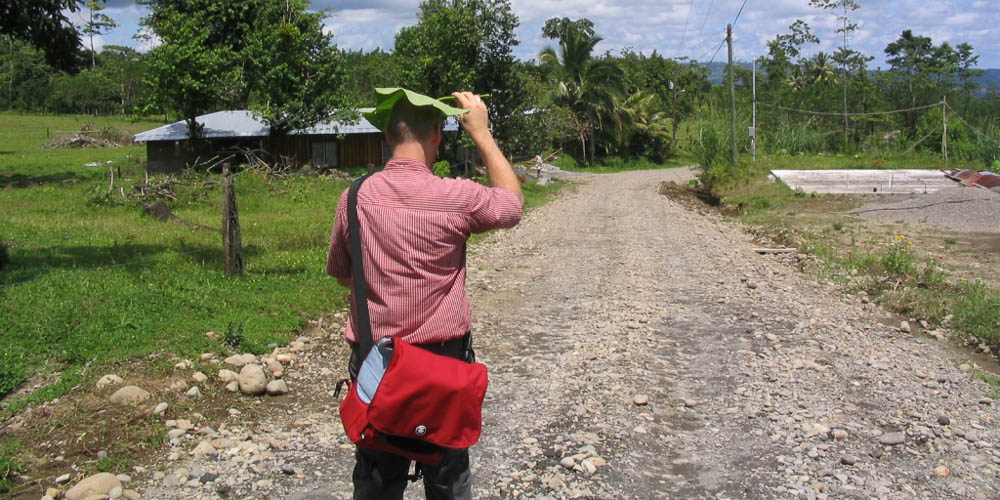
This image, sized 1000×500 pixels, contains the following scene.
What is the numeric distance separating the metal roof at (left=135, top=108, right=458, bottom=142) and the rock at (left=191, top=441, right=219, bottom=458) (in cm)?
2339

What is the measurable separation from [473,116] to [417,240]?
52 cm

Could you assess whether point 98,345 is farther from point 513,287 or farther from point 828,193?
point 828,193

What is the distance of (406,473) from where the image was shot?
9.78ft

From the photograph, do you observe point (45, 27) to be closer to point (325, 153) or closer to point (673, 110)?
point (325, 153)

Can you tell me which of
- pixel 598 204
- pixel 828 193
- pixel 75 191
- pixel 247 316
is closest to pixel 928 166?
pixel 828 193

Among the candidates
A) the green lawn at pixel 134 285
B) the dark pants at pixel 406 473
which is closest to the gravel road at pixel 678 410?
the green lawn at pixel 134 285

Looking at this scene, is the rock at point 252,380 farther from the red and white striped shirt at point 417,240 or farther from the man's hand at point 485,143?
the man's hand at point 485,143

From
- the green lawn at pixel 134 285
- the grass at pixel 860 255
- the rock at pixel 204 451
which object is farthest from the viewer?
the grass at pixel 860 255

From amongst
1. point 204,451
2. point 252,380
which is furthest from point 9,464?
point 252,380

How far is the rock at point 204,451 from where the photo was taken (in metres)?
4.90

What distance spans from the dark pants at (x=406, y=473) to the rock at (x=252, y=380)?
324 centimetres

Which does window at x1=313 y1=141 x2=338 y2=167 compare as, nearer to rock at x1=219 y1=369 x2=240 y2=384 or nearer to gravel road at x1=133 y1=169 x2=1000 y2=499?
gravel road at x1=133 y1=169 x2=1000 y2=499

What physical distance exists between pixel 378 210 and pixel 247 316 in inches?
207

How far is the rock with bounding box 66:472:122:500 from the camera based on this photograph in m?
4.26
